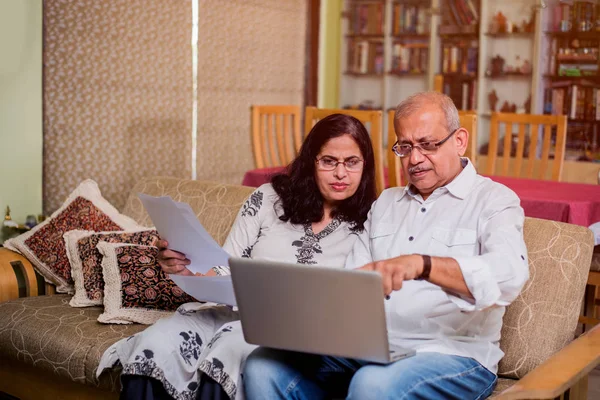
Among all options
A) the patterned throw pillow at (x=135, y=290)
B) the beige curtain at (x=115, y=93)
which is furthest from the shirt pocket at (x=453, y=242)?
the beige curtain at (x=115, y=93)

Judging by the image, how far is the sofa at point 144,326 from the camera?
1.69 m

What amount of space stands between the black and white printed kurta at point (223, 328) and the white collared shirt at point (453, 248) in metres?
0.22

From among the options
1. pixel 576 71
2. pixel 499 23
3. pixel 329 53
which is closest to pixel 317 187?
pixel 576 71

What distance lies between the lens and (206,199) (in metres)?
2.76

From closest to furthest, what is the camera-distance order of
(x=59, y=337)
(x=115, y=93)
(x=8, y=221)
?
(x=59, y=337)
(x=8, y=221)
(x=115, y=93)

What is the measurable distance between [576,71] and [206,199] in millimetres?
3624

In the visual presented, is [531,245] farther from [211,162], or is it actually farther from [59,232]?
[211,162]

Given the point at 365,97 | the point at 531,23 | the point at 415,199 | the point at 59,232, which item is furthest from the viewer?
the point at 365,97

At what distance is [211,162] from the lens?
202 inches

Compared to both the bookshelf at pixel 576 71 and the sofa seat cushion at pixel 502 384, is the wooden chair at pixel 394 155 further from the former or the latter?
the bookshelf at pixel 576 71

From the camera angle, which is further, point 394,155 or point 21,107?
point 21,107

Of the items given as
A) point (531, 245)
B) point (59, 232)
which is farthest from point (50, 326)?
point (531, 245)

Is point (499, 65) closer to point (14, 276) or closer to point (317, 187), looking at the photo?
point (317, 187)

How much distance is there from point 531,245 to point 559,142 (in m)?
1.91
